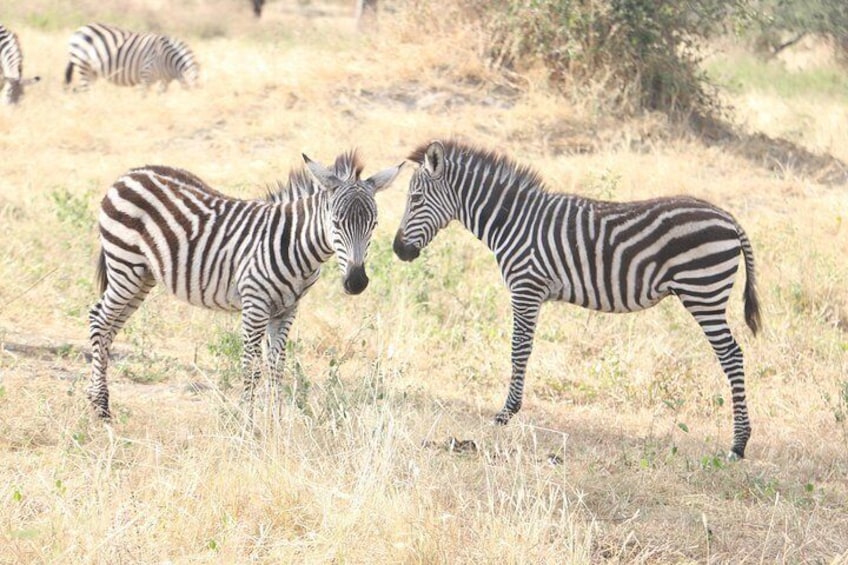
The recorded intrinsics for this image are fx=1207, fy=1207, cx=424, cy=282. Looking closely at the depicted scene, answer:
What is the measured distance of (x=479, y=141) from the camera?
47.5 ft

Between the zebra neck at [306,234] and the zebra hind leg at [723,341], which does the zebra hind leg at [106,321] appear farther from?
the zebra hind leg at [723,341]

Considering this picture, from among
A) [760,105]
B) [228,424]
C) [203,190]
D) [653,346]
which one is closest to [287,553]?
[228,424]

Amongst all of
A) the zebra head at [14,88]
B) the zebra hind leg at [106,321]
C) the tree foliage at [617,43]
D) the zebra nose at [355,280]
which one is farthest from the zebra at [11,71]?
the zebra nose at [355,280]

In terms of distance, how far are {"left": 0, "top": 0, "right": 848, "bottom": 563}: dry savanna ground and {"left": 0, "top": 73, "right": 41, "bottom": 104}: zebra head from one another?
0.26m

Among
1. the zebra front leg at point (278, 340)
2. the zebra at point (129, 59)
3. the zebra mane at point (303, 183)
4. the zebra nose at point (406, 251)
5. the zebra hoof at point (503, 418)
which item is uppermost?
the zebra mane at point (303, 183)

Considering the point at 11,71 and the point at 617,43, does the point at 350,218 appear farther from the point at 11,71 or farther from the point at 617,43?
the point at 11,71

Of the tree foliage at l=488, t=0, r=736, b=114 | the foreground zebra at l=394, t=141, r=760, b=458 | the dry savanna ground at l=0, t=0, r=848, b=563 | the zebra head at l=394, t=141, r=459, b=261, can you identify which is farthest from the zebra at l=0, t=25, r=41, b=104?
the foreground zebra at l=394, t=141, r=760, b=458

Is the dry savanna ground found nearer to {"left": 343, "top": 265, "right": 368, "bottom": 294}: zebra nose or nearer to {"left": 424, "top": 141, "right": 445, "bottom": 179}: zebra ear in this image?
{"left": 343, "top": 265, "right": 368, "bottom": 294}: zebra nose

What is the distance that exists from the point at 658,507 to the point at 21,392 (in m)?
3.73

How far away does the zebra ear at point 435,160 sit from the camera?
26.8 ft

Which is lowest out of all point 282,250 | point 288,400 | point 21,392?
point 21,392

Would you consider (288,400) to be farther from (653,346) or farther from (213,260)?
(653,346)

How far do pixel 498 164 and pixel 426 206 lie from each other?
0.60 meters

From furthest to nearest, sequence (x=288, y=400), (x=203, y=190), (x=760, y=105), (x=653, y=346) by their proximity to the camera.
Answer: (x=760, y=105), (x=653, y=346), (x=203, y=190), (x=288, y=400)
